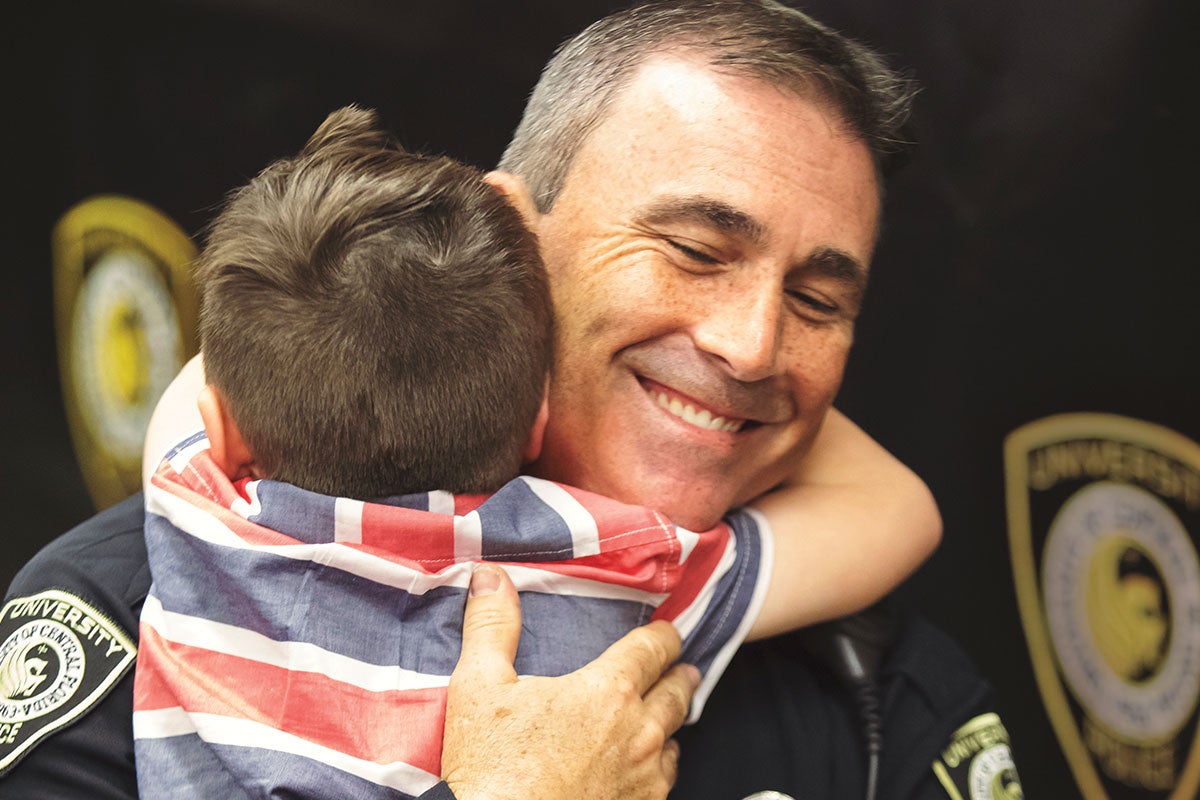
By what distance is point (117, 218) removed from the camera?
5.91 ft

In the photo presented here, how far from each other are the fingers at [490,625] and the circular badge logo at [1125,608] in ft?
2.85

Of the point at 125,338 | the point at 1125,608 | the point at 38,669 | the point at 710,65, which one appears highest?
the point at 710,65

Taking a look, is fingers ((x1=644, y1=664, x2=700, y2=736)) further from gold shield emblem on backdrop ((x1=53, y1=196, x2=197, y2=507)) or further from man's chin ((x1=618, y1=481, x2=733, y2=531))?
gold shield emblem on backdrop ((x1=53, y1=196, x2=197, y2=507))

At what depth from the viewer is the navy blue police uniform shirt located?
2.86ft

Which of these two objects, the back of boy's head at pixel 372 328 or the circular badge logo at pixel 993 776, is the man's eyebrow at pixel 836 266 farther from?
the circular badge logo at pixel 993 776

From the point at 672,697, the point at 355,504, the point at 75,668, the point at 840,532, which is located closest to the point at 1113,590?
the point at 840,532

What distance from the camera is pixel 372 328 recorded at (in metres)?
0.82

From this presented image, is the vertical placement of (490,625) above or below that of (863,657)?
above

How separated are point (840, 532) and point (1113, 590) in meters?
0.51

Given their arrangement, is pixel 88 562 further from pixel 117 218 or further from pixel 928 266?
pixel 928 266

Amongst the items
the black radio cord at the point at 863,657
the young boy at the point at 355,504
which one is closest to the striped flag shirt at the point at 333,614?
the young boy at the point at 355,504

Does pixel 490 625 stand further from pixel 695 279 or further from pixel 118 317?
pixel 118 317

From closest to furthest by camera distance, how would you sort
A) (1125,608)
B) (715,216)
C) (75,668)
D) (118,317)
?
(75,668) < (715,216) < (1125,608) < (118,317)

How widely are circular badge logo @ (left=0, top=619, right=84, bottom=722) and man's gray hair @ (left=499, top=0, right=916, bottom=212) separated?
0.58 meters
